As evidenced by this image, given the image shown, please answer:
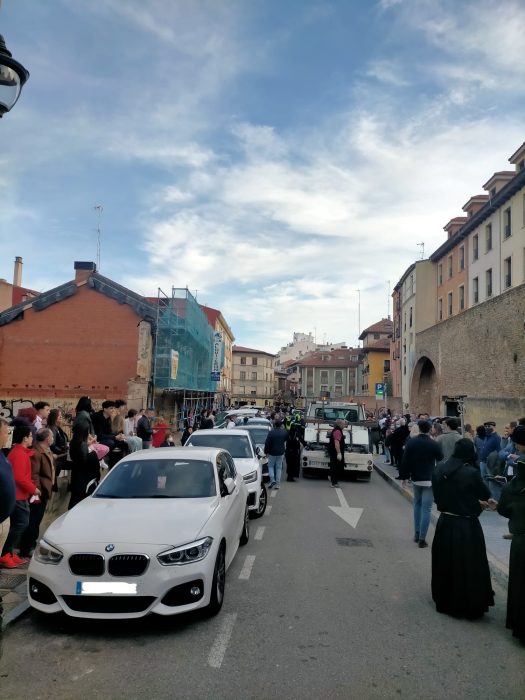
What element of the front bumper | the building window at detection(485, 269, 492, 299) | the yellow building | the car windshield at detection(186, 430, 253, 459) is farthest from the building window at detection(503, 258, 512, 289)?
the yellow building

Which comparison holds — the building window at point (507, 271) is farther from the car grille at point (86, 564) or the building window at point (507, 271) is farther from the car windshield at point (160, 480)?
the car grille at point (86, 564)

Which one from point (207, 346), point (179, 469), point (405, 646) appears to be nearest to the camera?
point (405, 646)

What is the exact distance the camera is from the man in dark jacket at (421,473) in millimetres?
8094

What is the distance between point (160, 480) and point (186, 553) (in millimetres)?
1602

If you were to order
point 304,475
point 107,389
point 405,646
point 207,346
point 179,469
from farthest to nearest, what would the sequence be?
point 207,346 < point 107,389 < point 304,475 < point 179,469 < point 405,646

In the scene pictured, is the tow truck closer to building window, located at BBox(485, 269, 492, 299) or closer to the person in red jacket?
the person in red jacket

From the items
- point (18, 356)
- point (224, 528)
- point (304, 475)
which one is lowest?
point (304, 475)

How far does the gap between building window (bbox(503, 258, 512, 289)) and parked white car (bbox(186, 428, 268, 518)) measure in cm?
2809

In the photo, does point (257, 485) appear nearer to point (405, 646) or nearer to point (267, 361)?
point (405, 646)

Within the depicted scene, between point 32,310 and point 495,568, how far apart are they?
27.4 m

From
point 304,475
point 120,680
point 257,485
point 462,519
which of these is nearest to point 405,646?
point 462,519

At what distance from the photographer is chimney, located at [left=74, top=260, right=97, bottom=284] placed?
96.1 ft

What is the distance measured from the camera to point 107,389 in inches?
1096

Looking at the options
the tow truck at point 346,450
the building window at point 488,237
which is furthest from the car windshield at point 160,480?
the building window at point 488,237
